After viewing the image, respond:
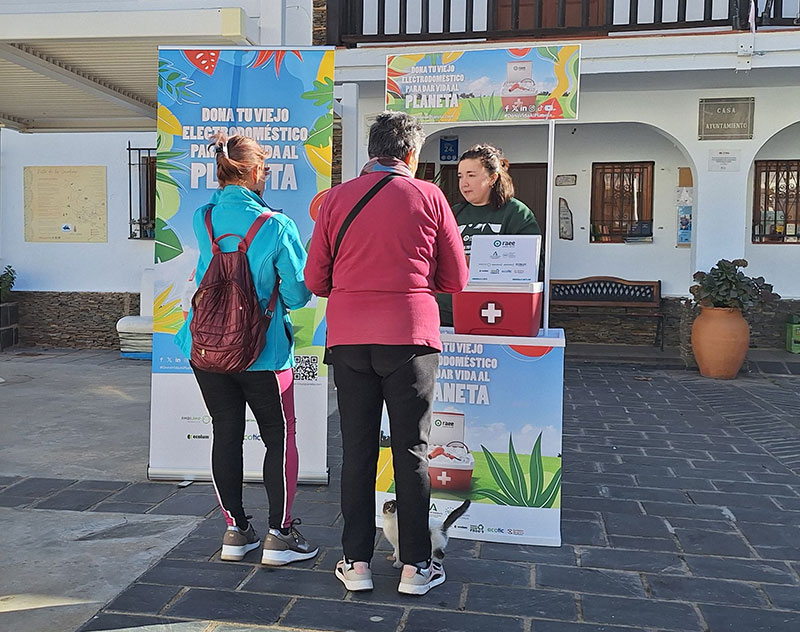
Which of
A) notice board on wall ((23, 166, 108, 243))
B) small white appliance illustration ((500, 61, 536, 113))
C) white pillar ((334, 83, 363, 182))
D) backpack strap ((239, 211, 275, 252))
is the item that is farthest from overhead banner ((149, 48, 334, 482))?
notice board on wall ((23, 166, 108, 243))

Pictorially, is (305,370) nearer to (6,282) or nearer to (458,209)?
(458,209)

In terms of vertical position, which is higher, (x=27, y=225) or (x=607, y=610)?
(x=27, y=225)

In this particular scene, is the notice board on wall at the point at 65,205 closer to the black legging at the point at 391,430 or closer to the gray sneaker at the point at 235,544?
the gray sneaker at the point at 235,544

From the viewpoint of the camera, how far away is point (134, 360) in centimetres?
940

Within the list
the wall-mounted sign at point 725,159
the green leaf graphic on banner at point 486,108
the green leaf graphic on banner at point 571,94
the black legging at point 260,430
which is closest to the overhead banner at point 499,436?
the black legging at point 260,430

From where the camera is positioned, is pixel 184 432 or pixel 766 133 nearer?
pixel 184 432

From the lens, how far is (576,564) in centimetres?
337

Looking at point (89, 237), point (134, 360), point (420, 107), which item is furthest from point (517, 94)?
point (89, 237)

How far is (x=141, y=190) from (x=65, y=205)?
1051 mm

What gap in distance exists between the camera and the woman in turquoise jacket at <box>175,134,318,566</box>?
→ 3164 mm

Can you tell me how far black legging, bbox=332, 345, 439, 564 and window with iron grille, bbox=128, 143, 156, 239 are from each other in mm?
7864

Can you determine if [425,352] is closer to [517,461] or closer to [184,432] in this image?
[517,461]

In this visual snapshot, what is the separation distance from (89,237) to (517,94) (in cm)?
778

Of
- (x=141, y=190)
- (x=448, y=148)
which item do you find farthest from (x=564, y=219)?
(x=141, y=190)
